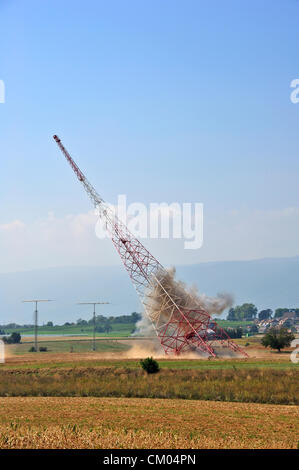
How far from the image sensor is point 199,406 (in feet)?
130

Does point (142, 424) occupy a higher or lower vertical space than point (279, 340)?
higher

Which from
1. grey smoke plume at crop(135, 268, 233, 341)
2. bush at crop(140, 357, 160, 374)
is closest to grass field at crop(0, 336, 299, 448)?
bush at crop(140, 357, 160, 374)

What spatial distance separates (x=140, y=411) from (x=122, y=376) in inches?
728

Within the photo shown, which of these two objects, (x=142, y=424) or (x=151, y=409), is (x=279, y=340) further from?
(x=142, y=424)

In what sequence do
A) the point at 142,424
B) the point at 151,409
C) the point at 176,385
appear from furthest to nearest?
the point at 176,385 → the point at 151,409 → the point at 142,424

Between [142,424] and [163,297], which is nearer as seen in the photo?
[142,424]

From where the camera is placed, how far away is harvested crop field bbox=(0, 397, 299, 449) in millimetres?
26375

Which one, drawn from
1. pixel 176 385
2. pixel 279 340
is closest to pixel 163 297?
pixel 279 340

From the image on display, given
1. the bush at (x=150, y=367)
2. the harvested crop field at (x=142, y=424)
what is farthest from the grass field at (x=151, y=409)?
the bush at (x=150, y=367)

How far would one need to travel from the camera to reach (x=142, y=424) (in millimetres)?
32875

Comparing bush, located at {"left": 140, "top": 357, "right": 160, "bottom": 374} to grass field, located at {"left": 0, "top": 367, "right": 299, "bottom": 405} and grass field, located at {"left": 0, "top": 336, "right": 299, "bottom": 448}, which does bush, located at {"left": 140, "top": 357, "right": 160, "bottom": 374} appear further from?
grass field, located at {"left": 0, "top": 367, "right": 299, "bottom": 405}

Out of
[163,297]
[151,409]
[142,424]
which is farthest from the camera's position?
[163,297]
